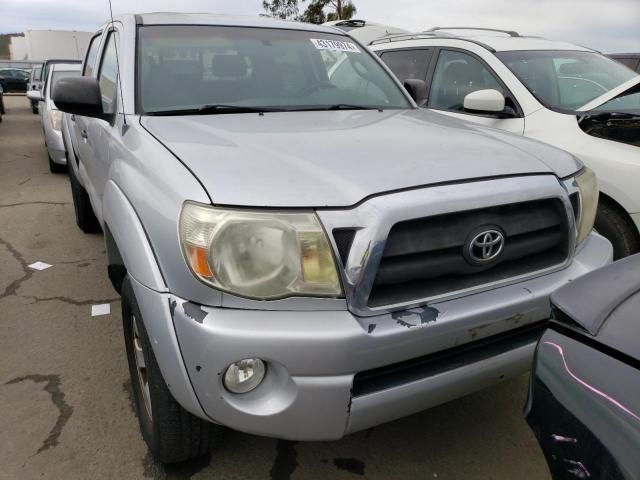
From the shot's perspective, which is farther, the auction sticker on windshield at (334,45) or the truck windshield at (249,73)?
the auction sticker on windshield at (334,45)

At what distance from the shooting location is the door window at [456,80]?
Result: 416cm

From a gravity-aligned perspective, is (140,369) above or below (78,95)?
below

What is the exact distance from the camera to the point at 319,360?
59.9 inches

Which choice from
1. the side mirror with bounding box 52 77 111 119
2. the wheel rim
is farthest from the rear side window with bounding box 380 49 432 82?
the wheel rim

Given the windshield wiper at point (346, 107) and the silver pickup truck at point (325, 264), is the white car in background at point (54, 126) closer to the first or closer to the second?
the windshield wiper at point (346, 107)

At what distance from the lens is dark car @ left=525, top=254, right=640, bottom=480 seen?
3.45 ft

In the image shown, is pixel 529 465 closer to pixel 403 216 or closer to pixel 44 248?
pixel 403 216

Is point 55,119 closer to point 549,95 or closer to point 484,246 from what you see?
point 549,95

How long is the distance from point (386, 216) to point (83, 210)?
3.95 m

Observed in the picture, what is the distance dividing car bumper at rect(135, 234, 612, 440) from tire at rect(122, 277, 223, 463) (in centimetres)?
17

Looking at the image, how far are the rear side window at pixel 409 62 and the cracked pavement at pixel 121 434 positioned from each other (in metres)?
3.04

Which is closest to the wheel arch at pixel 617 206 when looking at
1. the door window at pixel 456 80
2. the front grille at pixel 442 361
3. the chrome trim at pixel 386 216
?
the door window at pixel 456 80

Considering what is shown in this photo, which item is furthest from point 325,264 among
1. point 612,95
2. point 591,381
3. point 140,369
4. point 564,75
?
point 564,75

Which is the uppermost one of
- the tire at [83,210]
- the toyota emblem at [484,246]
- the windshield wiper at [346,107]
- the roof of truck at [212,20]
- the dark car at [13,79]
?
the roof of truck at [212,20]
